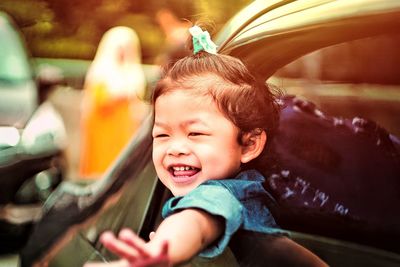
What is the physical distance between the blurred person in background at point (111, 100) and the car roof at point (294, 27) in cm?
29

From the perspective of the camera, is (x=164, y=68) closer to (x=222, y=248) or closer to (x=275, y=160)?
(x=275, y=160)

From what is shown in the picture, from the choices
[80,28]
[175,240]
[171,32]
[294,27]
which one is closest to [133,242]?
[175,240]

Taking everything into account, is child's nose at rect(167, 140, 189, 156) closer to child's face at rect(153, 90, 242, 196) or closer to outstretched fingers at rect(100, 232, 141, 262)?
child's face at rect(153, 90, 242, 196)

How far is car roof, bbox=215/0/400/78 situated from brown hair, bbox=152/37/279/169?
0.05m

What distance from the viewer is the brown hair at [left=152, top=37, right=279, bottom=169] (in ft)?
4.92

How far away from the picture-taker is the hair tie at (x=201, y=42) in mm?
1574

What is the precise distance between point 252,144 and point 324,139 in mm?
221

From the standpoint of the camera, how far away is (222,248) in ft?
4.52

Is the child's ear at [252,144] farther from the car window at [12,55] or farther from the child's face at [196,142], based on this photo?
the car window at [12,55]

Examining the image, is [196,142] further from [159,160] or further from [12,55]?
[12,55]

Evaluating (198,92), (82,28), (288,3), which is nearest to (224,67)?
(198,92)

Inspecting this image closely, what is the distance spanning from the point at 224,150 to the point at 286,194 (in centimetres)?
26

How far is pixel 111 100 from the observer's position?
1915mm

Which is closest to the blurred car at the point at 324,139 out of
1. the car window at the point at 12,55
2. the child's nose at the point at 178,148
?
the child's nose at the point at 178,148
